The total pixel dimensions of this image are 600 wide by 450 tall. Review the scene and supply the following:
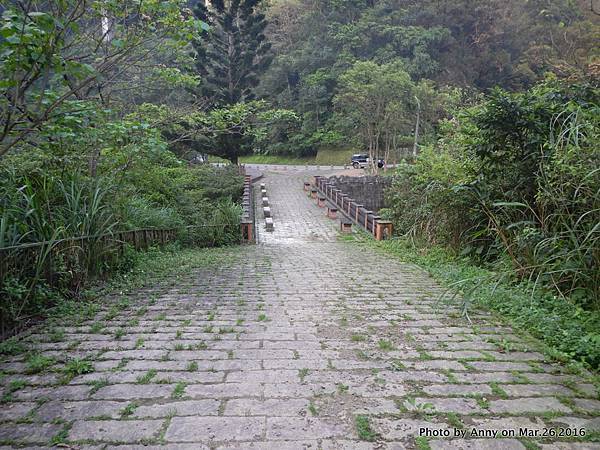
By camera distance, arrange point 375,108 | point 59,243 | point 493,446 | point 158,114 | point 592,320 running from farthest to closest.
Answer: point 375,108 < point 158,114 < point 59,243 < point 592,320 < point 493,446

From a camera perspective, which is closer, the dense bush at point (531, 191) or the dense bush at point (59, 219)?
the dense bush at point (59, 219)

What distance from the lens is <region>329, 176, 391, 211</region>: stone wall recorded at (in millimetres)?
24172

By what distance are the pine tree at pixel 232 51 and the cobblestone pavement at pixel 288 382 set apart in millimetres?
21760

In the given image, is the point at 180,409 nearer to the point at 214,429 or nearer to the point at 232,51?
the point at 214,429

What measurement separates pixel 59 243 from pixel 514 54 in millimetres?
43159

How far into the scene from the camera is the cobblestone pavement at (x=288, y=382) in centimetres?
202

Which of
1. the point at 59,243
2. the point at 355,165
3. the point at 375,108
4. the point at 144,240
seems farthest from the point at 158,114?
the point at 355,165

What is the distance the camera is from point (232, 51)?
1000 inches

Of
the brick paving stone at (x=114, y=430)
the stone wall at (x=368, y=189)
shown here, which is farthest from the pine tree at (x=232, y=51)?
the brick paving stone at (x=114, y=430)

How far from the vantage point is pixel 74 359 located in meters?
2.81

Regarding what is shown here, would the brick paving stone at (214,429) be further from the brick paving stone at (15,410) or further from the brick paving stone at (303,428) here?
the brick paving stone at (15,410)

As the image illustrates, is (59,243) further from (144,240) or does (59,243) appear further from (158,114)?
(158,114)

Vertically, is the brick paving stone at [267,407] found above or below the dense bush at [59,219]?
below

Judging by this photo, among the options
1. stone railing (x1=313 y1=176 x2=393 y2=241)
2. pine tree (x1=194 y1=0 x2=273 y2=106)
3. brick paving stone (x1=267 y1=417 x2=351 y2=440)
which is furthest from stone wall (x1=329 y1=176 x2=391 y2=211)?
brick paving stone (x1=267 y1=417 x2=351 y2=440)
